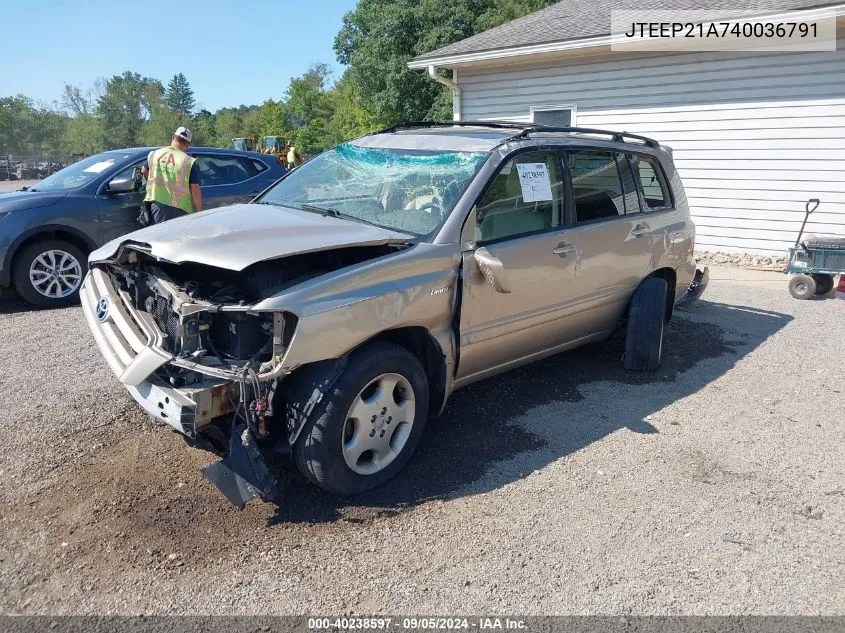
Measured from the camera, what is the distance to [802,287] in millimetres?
8070

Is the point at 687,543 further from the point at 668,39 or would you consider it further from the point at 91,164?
the point at 668,39

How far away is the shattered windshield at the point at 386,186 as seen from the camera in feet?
13.0

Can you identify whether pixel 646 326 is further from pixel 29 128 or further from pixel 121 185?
pixel 29 128

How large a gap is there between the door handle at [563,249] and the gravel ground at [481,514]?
42.4 inches

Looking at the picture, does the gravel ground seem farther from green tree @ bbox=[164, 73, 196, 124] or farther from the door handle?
A: green tree @ bbox=[164, 73, 196, 124]

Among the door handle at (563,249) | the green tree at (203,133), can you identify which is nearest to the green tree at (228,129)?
the green tree at (203,133)

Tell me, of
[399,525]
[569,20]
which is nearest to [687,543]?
[399,525]

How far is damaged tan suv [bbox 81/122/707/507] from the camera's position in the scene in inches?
123

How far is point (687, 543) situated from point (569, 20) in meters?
11.0

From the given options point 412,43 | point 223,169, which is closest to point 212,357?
point 223,169

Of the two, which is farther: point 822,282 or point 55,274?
point 822,282

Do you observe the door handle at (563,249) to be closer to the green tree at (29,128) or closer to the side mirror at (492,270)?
the side mirror at (492,270)

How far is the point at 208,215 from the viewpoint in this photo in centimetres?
411

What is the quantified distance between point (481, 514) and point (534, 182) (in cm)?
218
